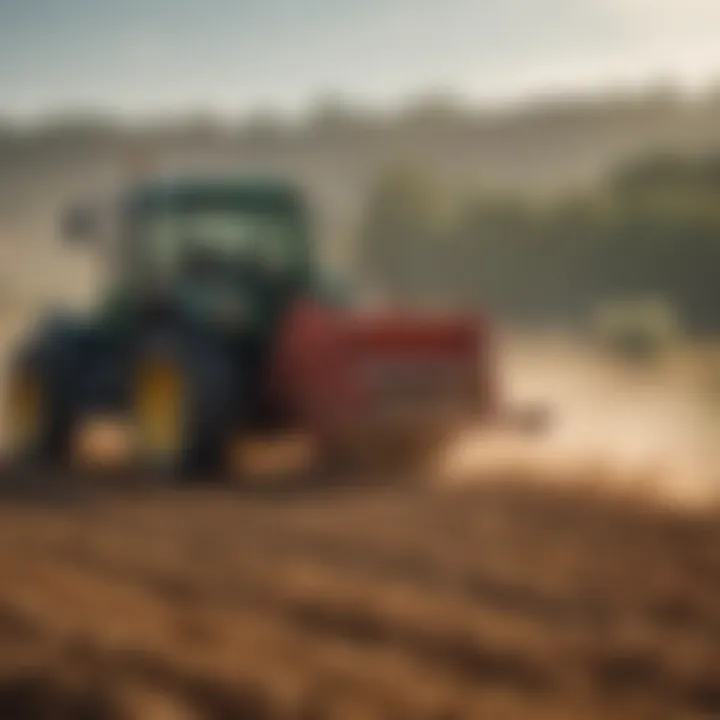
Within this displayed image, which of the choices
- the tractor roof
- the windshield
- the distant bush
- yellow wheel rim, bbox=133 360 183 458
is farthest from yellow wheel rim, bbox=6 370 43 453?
the distant bush

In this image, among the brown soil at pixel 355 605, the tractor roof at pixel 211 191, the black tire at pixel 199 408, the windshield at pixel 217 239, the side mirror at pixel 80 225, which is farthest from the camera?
the black tire at pixel 199 408

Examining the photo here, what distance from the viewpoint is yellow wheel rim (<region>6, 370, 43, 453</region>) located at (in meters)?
6.40

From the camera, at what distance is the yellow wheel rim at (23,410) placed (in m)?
6.40

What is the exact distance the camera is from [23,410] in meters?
6.54

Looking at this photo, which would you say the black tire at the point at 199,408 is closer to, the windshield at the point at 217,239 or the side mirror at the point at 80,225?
the windshield at the point at 217,239

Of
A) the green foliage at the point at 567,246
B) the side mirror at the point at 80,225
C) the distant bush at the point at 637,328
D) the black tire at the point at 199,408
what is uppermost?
the green foliage at the point at 567,246

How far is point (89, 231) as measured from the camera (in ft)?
18.7

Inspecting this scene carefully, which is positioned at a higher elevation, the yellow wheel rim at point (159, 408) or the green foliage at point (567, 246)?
the green foliage at point (567, 246)

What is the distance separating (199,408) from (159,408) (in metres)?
0.21

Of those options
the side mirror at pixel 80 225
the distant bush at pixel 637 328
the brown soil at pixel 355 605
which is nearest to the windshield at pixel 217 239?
the side mirror at pixel 80 225

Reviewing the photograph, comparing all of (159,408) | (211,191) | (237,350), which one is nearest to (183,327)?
(237,350)

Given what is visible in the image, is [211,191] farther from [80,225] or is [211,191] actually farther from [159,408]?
[159,408]

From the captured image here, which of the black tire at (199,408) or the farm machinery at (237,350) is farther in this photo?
the black tire at (199,408)

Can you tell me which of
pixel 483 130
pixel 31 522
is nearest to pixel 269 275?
pixel 483 130
